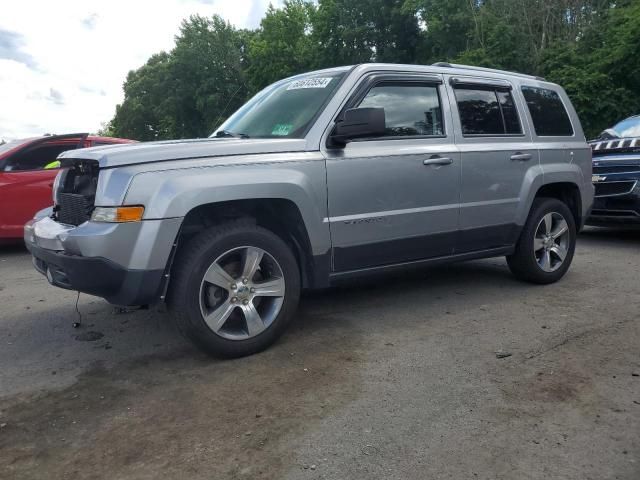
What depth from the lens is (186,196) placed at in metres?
3.33

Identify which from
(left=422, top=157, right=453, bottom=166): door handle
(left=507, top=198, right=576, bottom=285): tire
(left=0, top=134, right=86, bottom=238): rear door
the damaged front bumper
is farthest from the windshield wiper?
(left=0, top=134, right=86, bottom=238): rear door

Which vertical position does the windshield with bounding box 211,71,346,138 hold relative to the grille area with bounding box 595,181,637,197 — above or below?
above

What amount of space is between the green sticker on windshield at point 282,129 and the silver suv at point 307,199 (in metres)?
0.02

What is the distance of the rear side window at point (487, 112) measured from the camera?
4.73 m

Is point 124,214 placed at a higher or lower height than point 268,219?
higher

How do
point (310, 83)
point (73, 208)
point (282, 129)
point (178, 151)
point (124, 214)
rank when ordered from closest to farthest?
point (124, 214) < point (178, 151) < point (73, 208) < point (282, 129) < point (310, 83)

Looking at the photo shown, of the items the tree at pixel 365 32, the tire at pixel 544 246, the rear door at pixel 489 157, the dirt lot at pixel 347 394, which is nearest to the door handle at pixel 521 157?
the rear door at pixel 489 157

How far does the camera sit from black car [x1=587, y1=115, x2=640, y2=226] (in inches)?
283

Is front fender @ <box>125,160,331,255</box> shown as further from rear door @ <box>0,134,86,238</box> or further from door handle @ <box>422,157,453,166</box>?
rear door @ <box>0,134,86,238</box>

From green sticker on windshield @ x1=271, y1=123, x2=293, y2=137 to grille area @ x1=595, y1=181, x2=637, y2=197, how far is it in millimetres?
5169

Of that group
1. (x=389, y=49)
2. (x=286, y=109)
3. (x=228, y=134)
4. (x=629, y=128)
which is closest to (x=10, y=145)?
(x=228, y=134)

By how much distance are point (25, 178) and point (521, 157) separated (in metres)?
6.40

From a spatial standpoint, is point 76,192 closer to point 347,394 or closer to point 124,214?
point 124,214

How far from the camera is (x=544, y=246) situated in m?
5.33
